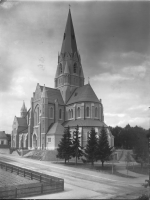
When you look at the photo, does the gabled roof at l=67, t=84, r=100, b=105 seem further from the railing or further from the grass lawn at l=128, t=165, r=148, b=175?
the railing

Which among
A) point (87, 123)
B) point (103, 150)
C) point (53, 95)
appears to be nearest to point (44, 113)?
point (53, 95)

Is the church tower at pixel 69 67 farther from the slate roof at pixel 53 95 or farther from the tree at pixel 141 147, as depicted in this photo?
the tree at pixel 141 147

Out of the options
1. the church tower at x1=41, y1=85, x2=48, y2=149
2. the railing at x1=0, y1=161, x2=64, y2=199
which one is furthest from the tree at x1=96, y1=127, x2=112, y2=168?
A: the church tower at x1=41, y1=85, x2=48, y2=149

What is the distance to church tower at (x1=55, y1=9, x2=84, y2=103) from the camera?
1186 centimetres

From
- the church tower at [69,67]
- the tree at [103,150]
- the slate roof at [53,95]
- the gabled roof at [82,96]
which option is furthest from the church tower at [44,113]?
the tree at [103,150]

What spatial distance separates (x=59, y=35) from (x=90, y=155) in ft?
40.5

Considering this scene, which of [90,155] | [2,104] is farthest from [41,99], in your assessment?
[2,104]

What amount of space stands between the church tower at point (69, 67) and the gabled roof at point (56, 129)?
4823mm

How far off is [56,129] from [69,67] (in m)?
11.4

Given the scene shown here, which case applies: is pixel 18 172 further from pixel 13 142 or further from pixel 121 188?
pixel 13 142

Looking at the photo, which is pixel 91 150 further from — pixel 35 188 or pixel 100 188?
pixel 35 188

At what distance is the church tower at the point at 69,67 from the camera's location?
1186 centimetres

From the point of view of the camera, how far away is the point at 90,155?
20.4 metres

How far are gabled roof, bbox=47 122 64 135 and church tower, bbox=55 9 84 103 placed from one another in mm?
4823
